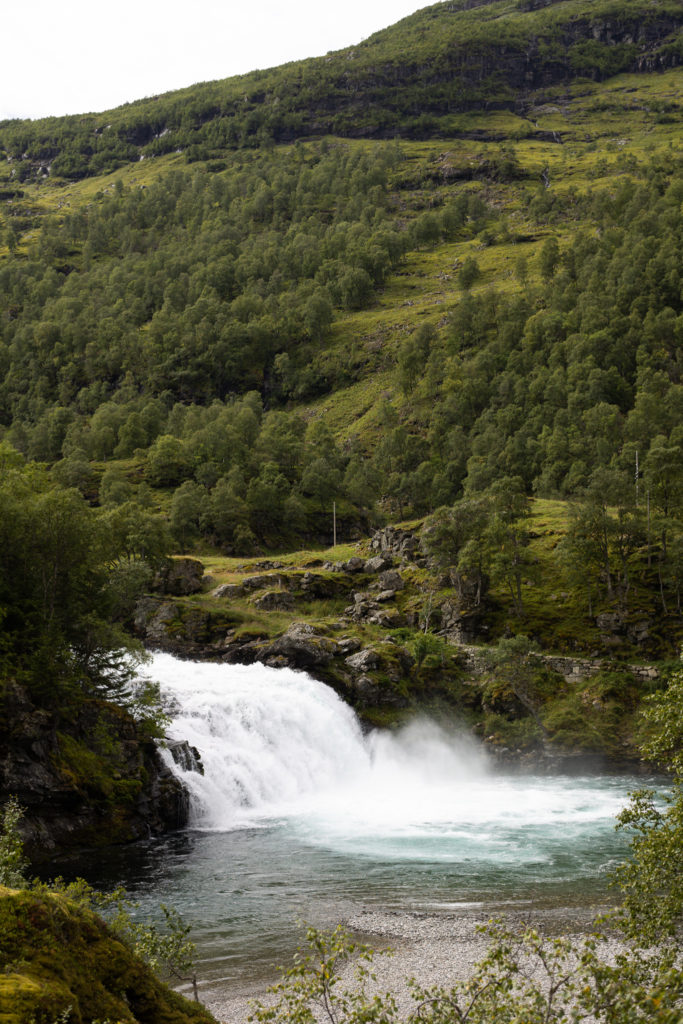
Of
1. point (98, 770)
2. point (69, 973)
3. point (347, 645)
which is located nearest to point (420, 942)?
point (69, 973)

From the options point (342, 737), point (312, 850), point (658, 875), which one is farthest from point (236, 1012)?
point (342, 737)

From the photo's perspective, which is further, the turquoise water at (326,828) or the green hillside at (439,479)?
the green hillside at (439,479)

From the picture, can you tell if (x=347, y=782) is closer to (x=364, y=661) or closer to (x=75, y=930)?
(x=364, y=661)

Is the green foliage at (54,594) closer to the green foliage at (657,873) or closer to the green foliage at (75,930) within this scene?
the green foliage at (75,930)

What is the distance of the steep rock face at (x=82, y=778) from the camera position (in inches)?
1558

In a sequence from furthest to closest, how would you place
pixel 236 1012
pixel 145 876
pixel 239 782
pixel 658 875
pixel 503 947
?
1. pixel 239 782
2. pixel 145 876
3. pixel 236 1012
4. pixel 658 875
5. pixel 503 947

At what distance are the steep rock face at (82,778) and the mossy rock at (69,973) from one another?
26836 millimetres

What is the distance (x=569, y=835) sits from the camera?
4403 centimetres

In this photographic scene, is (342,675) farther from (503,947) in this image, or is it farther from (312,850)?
(503,947)

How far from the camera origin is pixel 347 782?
60969 millimetres

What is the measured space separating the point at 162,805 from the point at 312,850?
9.98m

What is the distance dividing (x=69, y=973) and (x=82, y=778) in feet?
105

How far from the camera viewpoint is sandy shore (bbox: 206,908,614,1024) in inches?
916

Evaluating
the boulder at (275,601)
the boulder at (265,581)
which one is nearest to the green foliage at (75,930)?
the boulder at (275,601)
